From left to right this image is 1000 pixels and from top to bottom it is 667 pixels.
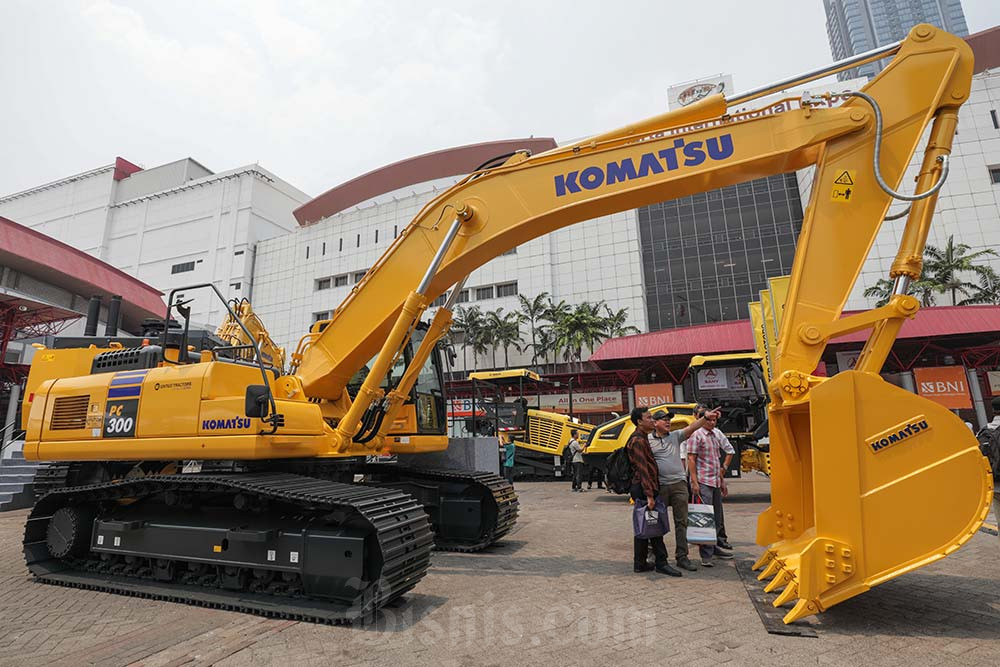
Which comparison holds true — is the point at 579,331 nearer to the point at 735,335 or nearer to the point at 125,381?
the point at 735,335

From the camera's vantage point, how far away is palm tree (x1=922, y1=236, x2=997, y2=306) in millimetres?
36344

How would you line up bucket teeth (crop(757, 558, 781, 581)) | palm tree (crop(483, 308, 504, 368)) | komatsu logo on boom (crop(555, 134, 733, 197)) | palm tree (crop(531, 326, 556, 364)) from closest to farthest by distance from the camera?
bucket teeth (crop(757, 558, 781, 581)) → komatsu logo on boom (crop(555, 134, 733, 197)) → palm tree (crop(531, 326, 556, 364)) → palm tree (crop(483, 308, 504, 368))

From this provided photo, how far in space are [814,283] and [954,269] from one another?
42.3 m

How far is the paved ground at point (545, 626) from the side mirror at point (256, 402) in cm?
171

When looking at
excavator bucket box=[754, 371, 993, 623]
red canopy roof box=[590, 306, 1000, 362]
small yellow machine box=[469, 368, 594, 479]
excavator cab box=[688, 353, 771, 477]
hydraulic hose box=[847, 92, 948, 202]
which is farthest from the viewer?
red canopy roof box=[590, 306, 1000, 362]

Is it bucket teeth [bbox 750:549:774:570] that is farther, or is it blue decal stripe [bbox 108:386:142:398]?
blue decal stripe [bbox 108:386:142:398]

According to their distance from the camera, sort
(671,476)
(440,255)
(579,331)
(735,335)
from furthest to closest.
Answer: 1. (579,331)
2. (735,335)
3. (671,476)
4. (440,255)

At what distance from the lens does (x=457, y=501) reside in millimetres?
7242

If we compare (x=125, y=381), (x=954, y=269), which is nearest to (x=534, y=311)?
(x=954, y=269)

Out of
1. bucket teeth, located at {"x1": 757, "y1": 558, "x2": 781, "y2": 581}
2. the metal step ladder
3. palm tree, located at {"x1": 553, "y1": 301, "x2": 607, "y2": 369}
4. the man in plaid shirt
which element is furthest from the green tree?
bucket teeth, located at {"x1": 757, "y1": 558, "x2": 781, "y2": 581}

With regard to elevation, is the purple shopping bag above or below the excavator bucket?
below

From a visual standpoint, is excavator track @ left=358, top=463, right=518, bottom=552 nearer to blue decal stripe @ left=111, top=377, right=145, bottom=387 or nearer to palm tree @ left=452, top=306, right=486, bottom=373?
blue decal stripe @ left=111, top=377, right=145, bottom=387

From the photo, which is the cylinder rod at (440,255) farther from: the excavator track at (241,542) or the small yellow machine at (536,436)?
the small yellow machine at (536,436)

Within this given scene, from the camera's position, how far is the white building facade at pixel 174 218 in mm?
59281
